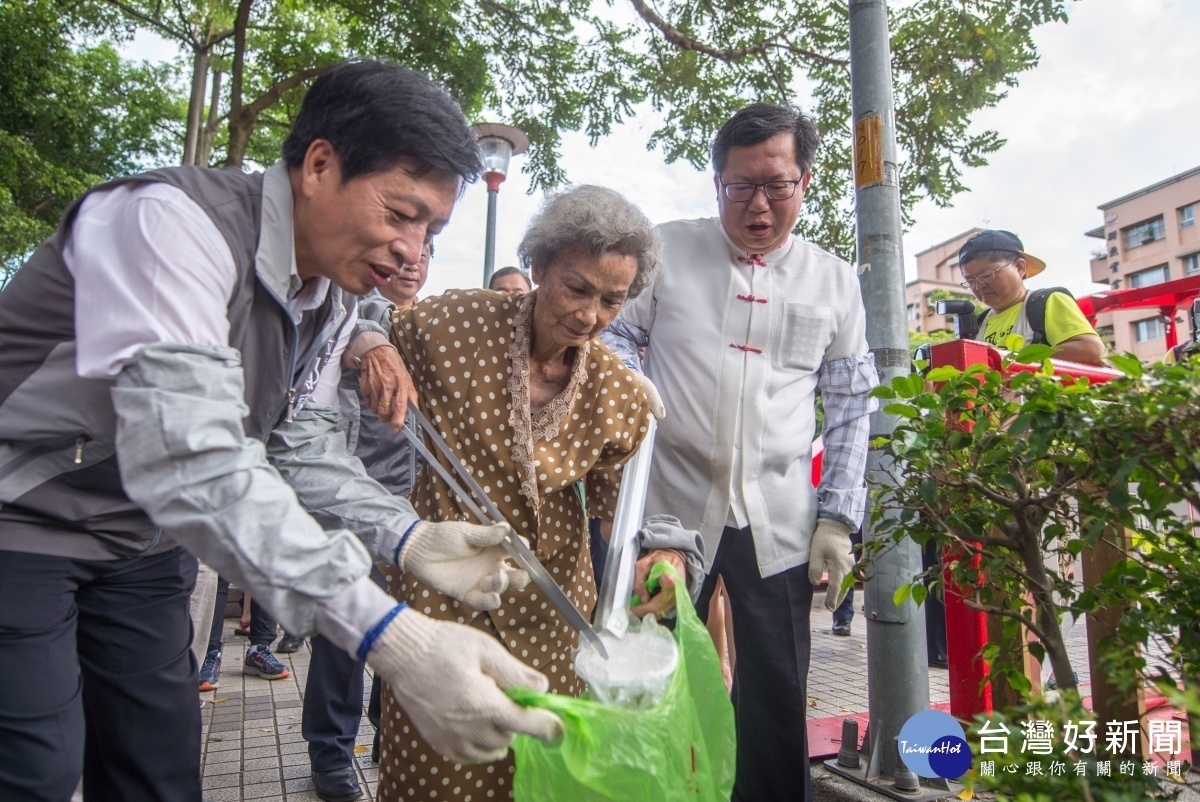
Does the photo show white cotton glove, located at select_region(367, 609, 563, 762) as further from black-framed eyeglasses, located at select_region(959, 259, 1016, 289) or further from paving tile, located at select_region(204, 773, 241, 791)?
black-framed eyeglasses, located at select_region(959, 259, 1016, 289)

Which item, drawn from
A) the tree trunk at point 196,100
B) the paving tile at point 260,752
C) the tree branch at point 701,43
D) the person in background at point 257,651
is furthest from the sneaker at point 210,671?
the tree trunk at point 196,100

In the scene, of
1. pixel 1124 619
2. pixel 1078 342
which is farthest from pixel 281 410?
pixel 1078 342

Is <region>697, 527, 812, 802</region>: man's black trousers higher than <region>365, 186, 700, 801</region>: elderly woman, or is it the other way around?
<region>365, 186, 700, 801</region>: elderly woman

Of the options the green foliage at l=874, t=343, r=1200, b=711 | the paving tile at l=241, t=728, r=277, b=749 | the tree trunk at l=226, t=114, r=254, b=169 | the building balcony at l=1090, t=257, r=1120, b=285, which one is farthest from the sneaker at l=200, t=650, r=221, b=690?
the building balcony at l=1090, t=257, r=1120, b=285

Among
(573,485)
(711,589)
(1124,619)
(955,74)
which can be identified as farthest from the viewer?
(955,74)

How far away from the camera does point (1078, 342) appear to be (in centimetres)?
380

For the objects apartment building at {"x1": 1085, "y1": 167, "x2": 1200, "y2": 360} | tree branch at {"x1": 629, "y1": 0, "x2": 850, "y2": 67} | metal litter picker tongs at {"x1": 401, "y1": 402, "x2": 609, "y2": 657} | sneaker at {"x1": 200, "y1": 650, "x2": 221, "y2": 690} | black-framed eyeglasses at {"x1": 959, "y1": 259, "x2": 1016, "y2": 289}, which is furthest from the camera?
apartment building at {"x1": 1085, "y1": 167, "x2": 1200, "y2": 360}

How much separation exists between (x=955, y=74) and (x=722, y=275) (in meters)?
Answer: 3.91

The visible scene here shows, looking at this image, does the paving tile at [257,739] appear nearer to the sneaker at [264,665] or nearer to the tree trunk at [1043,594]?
the sneaker at [264,665]

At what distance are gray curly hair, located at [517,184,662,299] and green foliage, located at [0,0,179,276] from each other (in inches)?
468

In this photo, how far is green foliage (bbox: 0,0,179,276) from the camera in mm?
12961

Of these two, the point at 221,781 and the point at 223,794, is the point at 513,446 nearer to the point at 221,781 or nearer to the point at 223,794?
the point at 223,794

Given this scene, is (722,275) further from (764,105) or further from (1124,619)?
(1124,619)

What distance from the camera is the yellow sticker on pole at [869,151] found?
3.09 meters
